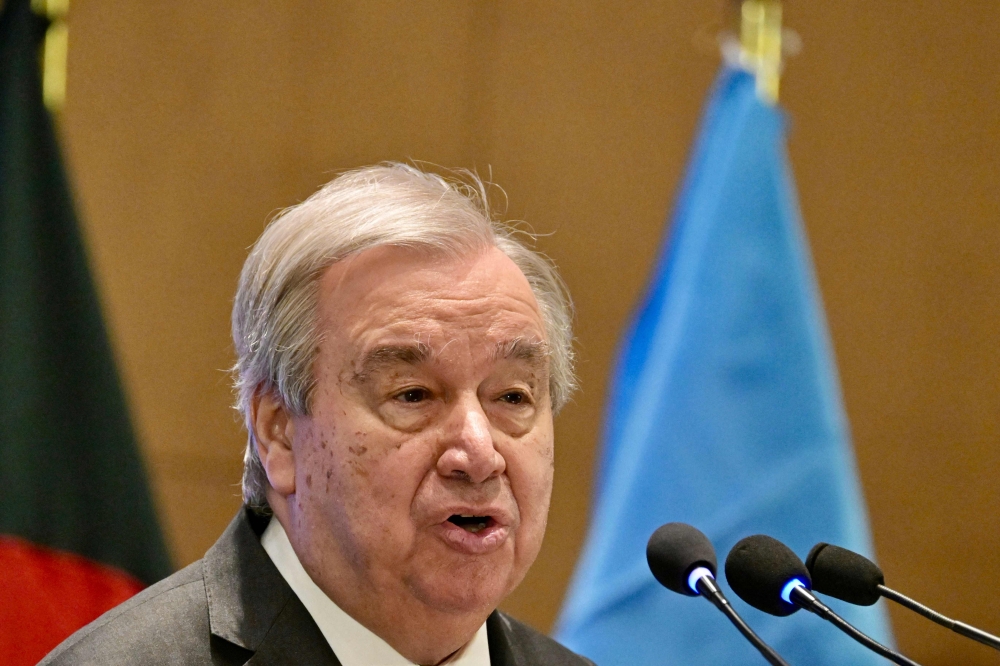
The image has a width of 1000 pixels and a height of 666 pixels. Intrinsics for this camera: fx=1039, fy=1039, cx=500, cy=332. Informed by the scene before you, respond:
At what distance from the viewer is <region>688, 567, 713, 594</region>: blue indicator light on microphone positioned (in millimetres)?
1588

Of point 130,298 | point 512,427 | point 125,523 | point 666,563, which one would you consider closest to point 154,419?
point 130,298

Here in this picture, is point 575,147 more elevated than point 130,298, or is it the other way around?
point 575,147

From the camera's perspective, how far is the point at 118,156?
323 centimetres

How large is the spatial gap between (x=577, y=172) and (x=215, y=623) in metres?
2.43

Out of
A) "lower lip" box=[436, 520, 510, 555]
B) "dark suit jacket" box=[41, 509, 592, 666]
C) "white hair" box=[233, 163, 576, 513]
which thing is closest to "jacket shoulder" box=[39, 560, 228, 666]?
"dark suit jacket" box=[41, 509, 592, 666]

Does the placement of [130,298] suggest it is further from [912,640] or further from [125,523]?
[912,640]

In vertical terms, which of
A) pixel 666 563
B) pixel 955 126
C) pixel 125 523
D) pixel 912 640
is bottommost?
pixel 912 640

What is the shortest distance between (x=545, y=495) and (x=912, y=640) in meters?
2.60

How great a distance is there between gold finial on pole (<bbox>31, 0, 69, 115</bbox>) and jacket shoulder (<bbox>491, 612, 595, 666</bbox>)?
1783 mm

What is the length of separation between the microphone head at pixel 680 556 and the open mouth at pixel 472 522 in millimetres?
271

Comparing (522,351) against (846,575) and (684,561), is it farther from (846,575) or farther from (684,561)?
(846,575)

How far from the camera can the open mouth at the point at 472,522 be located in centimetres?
170

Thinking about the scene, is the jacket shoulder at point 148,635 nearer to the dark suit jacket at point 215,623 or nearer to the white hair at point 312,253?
the dark suit jacket at point 215,623

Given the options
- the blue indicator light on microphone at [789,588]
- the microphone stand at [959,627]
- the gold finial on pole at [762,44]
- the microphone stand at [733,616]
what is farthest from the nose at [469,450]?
the gold finial on pole at [762,44]
